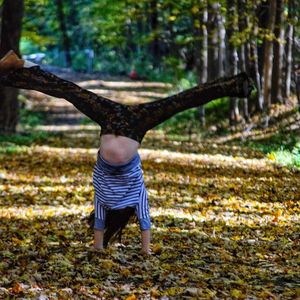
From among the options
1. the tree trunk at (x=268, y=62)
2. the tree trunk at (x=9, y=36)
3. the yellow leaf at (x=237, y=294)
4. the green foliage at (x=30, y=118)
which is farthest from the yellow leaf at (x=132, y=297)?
the green foliage at (x=30, y=118)

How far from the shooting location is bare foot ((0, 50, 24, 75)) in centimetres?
648

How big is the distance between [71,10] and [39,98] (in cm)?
2559

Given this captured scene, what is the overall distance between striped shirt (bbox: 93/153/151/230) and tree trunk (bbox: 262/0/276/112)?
12.1 metres

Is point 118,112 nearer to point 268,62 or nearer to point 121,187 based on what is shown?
point 121,187

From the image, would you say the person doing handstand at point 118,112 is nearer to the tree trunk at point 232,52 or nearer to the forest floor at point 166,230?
the forest floor at point 166,230

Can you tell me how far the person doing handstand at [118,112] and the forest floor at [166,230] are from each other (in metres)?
0.77

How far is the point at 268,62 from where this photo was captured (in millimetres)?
19359

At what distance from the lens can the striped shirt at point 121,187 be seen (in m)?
6.77

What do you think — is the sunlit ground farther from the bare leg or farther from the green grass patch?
the green grass patch

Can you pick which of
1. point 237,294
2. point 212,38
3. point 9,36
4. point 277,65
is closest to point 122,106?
point 237,294

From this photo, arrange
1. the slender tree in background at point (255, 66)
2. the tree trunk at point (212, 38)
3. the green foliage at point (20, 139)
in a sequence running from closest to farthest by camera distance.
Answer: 1. the green foliage at point (20, 139)
2. the slender tree in background at point (255, 66)
3. the tree trunk at point (212, 38)

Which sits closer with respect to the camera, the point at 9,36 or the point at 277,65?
the point at 9,36

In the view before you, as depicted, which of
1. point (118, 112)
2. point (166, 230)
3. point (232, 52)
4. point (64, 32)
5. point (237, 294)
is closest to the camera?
point (237, 294)

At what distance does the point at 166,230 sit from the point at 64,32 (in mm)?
48947
